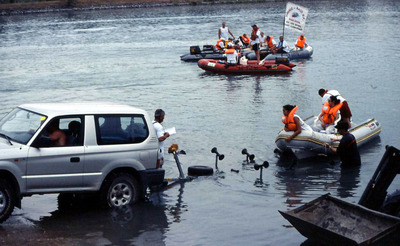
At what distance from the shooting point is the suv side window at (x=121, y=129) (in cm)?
1344

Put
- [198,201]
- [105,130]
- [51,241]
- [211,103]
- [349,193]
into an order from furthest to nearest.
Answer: [211,103] → [349,193] → [198,201] → [105,130] → [51,241]

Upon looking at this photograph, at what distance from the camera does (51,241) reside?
1196cm

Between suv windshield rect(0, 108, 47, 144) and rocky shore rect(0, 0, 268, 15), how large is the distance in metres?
102

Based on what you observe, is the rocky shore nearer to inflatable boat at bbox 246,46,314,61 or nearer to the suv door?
inflatable boat at bbox 246,46,314,61

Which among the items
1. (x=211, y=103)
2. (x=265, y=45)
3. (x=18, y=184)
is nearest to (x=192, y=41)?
(x=265, y=45)

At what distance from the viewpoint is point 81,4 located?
113750 millimetres

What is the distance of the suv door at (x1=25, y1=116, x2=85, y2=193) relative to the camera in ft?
41.7

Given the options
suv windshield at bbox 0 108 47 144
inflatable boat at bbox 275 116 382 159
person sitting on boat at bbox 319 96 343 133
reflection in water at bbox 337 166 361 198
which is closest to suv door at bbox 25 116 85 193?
suv windshield at bbox 0 108 47 144

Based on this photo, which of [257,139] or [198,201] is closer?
[198,201]

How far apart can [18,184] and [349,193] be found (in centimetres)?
807

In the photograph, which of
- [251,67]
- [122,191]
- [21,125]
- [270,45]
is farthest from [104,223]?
[270,45]

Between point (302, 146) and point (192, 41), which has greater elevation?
point (192, 41)

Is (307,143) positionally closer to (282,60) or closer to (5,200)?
(5,200)

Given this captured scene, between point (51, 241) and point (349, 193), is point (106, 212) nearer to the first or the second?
point (51, 241)
